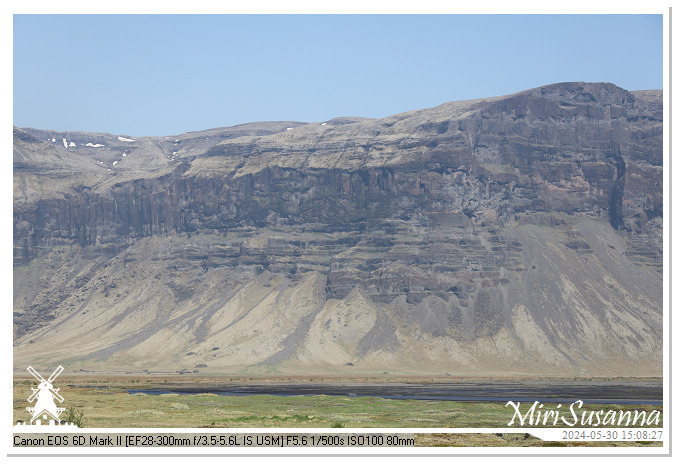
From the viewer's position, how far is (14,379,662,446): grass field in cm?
8275

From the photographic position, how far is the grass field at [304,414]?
8275 cm

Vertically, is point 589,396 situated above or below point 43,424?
below

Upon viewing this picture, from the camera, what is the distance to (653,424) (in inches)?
3044

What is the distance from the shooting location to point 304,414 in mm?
103938
